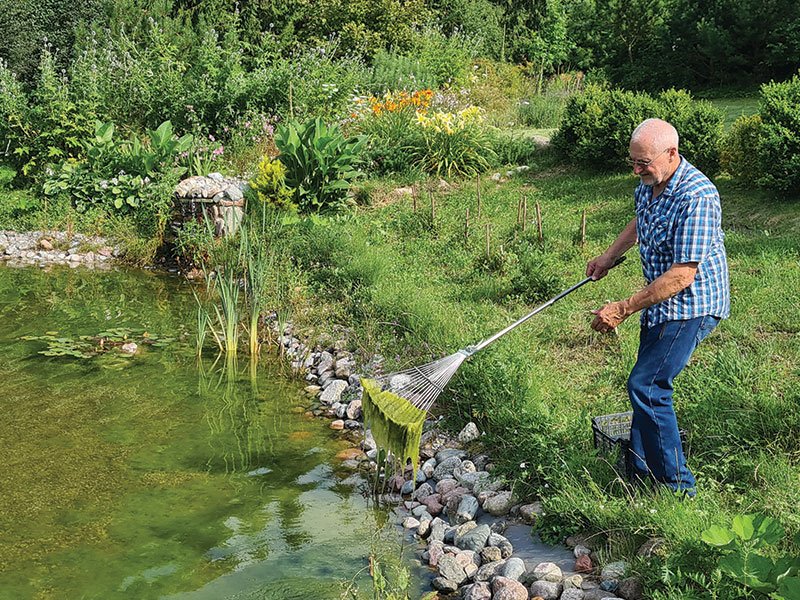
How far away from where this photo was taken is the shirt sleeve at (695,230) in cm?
385

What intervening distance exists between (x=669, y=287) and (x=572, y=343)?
244 centimetres

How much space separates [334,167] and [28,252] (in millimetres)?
3892

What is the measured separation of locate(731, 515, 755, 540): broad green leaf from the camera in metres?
3.11

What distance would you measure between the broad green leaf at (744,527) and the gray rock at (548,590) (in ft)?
3.23

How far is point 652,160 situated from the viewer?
3947 mm

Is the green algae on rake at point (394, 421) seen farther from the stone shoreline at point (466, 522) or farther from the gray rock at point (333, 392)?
the gray rock at point (333, 392)

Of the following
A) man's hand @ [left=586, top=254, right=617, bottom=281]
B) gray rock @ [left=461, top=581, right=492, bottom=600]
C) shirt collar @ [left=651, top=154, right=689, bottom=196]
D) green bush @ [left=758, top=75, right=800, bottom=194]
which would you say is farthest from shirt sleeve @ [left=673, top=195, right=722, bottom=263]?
green bush @ [left=758, top=75, right=800, bottom=194]

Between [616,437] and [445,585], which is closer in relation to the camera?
[445,585]

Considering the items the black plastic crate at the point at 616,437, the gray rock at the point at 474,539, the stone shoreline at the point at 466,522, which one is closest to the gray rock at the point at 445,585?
the stone shoreline at the point at 466,522

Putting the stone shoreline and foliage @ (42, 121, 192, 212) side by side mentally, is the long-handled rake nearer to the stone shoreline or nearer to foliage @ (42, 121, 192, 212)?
the stone shoreline

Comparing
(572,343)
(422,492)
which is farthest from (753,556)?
(572,343)

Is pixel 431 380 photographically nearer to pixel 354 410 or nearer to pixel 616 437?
pixel 616 437

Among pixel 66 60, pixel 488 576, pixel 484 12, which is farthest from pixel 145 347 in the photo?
pixel 484 12

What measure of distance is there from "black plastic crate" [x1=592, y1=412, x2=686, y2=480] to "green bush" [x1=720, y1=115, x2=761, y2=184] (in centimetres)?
480
